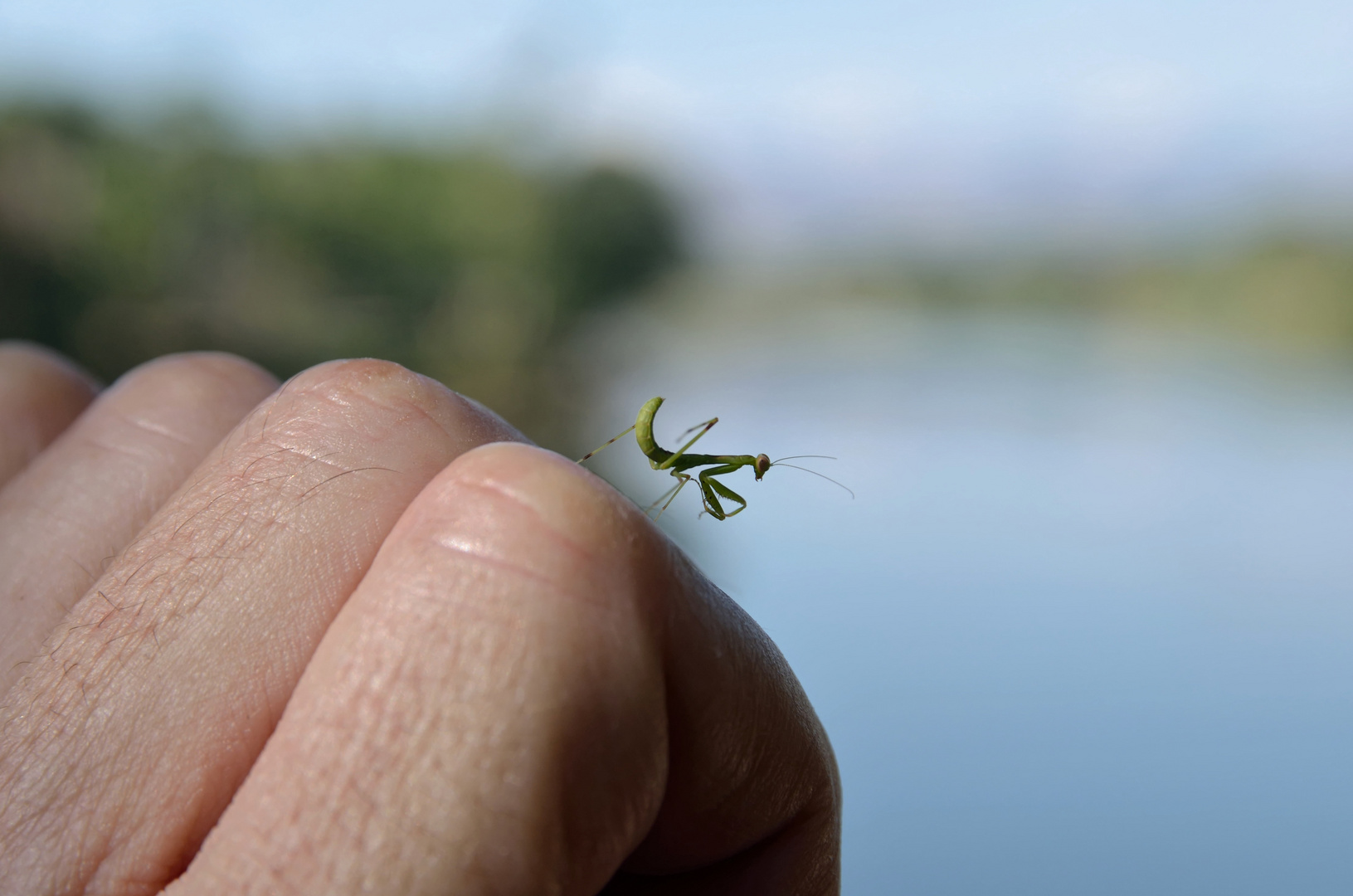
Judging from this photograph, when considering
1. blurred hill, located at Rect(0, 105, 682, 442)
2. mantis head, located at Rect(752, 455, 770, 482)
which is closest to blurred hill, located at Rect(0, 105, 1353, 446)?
blurred hill, located at Rect(0, 105, 682, 442)

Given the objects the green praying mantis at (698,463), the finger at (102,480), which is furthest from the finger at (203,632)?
the green praying mantis at (698,463)

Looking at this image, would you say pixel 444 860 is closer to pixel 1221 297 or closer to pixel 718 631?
pixel 718 631

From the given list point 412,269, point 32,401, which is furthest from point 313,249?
point 32,401

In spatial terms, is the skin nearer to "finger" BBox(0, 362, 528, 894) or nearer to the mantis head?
"finger" BBox(0, 362, 528, 894)

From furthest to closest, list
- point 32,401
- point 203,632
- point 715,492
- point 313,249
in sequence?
point 313,249, point 715,492, point 32,401, point 203,632

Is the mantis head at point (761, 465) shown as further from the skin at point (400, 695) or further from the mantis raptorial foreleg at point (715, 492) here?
the skin at point (400, 695)

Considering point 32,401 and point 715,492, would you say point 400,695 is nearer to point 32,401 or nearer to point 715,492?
point 715,492
